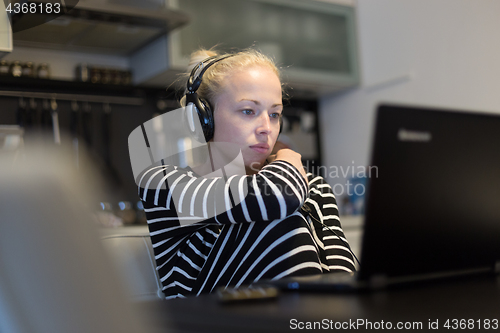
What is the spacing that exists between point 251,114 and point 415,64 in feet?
6.44

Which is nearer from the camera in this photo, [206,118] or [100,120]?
[206,118]

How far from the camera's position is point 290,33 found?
116 inches

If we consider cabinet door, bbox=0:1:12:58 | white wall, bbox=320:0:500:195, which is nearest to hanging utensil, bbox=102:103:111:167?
cabinet door, bbox=0:1:12:58

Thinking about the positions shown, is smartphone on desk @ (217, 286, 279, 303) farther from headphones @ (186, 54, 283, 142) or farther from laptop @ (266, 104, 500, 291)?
headphones @ (186, 54, 283, 142)

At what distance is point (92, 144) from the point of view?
2.56 meters

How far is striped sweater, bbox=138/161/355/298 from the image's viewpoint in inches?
31.1

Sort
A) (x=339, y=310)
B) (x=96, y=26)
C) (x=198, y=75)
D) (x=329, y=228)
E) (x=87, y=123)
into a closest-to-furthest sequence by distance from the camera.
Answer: (x=339, y=310), (x=329, y=228), (x=198, y=75), (x=96, y=26), (x=87, y=123)

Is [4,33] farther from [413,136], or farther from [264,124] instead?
[413,136]

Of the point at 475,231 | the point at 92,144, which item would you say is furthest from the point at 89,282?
the point at 92,144

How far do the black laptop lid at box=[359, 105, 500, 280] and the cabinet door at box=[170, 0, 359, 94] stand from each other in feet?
6.94

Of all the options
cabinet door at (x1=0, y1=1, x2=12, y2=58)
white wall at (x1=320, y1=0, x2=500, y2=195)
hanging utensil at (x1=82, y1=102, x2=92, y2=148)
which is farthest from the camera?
hanging utensil at (x1=82, y1=102, x2=92, y2=148)

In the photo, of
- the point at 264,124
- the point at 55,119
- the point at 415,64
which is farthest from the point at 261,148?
the point at 415,64

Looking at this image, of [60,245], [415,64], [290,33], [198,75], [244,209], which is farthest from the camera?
[290,33]

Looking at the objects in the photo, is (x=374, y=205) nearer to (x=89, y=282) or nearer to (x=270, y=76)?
(x=89, y=282)
